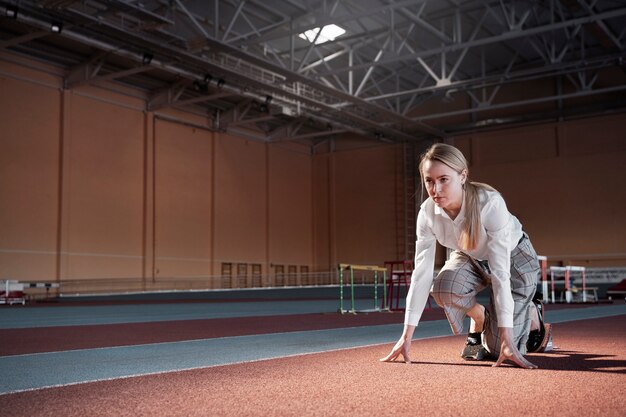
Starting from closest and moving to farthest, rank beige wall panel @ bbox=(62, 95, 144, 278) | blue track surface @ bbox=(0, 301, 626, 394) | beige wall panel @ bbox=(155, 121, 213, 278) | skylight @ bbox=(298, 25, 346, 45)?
1. blue track surface @ bbox=(0, 301, 626, 394)
2. skylight @ bbox=(298, 25, 346, 45)
3. beige wall panel @ bbox=(62, 95, 144, 278)
4. beige wall panel @ bbox=(155, 121, 213, 278)

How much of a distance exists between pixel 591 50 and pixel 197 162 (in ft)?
58.3

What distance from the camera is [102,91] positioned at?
28.2m

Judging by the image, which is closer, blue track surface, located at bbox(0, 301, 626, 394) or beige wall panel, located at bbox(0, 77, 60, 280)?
blue track surface, located at bbox(0, 301, 626, 394)

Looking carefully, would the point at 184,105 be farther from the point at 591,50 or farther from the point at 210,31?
the point at 591,50

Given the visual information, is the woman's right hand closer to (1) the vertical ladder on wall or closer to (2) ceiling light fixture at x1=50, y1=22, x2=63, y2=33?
(2) ceiling light fixture at x1=50, y1=22, x2=63, y2=33

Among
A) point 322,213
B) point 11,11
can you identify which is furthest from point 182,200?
point 11,11

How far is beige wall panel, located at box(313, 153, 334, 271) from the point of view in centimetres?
3819

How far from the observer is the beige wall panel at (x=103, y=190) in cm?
2677

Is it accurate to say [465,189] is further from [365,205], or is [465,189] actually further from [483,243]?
[365,205]

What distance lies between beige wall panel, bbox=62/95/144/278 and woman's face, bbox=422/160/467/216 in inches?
963

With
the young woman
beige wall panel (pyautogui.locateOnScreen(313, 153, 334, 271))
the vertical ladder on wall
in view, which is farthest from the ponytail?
beige wall panel (pyautogui.locateOnScreen(313, 153, 334, 271))

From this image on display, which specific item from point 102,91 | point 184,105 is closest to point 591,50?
point 184,105

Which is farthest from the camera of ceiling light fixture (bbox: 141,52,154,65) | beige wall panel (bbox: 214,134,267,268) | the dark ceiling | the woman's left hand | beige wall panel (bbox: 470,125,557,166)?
beige wall panel (bbox: 214,134,267,268)

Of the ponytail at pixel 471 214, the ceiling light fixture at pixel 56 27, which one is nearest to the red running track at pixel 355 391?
the ponytail at pixel 471 214
